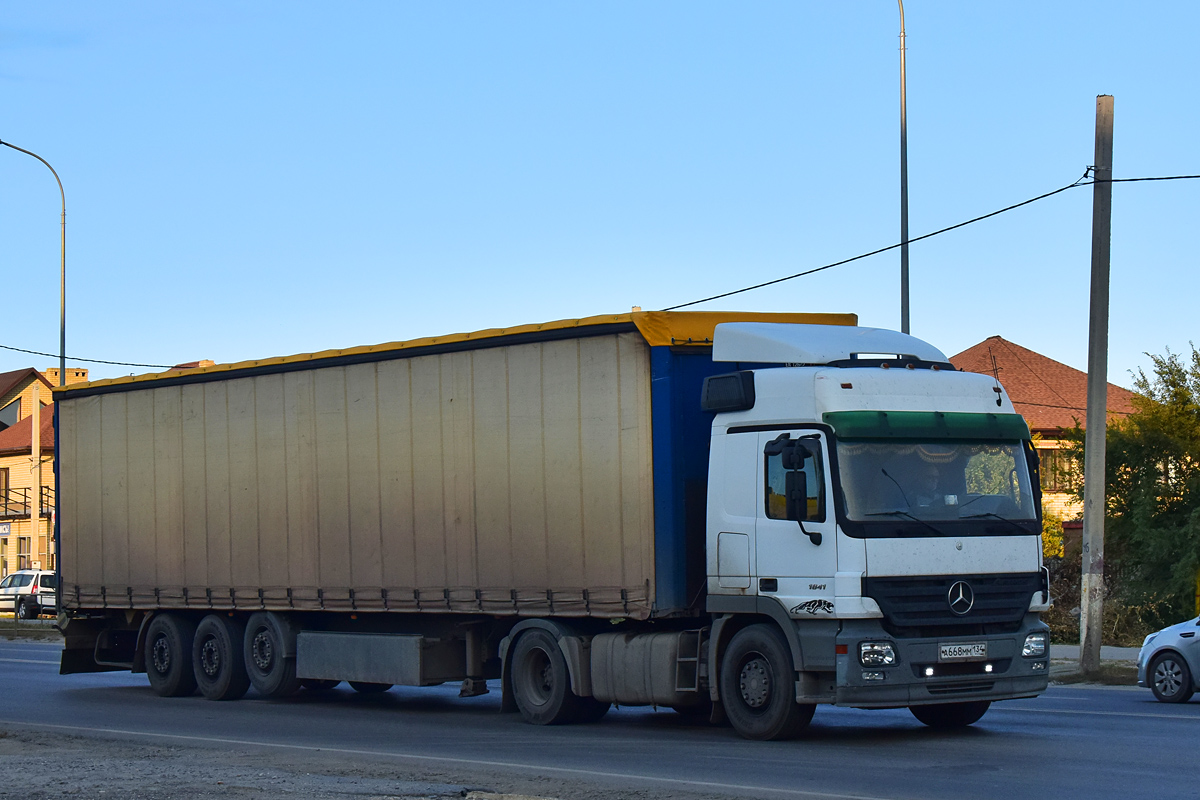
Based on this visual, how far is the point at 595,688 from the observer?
14.2 metres

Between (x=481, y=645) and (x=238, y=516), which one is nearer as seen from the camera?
(x=481, y=645)

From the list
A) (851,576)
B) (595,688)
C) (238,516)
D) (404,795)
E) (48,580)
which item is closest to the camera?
(404,795)

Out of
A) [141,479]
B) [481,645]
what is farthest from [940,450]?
[141,479]

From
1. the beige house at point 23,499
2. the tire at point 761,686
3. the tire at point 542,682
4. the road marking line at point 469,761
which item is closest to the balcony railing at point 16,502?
the beige house at point 23,499

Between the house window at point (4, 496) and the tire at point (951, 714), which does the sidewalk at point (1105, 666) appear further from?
the house window at point (4, 496)

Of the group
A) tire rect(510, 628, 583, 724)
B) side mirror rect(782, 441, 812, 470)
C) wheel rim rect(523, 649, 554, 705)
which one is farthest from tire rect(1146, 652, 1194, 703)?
wheel rim rect(523, 649, 554, 705)

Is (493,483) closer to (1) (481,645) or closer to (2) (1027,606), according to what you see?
(1) (481,645)

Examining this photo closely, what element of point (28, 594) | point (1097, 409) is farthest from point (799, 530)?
point (28, 594)

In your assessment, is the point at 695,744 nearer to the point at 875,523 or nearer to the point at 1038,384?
the point at 875,523

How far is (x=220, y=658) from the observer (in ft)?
61.1

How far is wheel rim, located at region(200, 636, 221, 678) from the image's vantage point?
1873cm

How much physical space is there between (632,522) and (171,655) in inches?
315

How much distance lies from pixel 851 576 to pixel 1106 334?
392 inches

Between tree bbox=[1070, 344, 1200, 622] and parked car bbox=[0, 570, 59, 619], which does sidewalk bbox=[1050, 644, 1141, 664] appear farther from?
parked car bbox=[0, 570, 59, 619]
